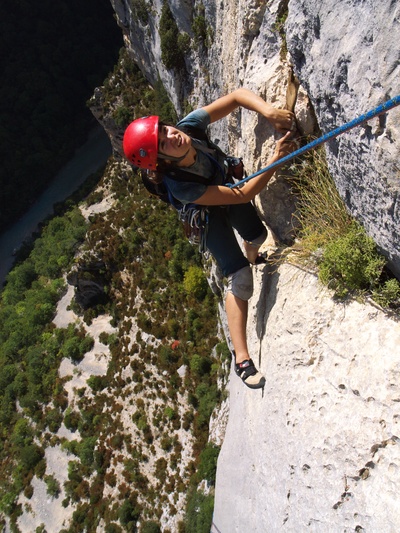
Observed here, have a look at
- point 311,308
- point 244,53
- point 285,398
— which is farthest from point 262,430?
point 244,53

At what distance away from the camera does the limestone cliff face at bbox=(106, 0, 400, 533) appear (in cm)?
348

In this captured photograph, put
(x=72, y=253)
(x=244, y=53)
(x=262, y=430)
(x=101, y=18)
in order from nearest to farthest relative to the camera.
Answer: (x=262, y=430) → (x=244, y=53) → (x=72, y=253) → (x=101, y=18)

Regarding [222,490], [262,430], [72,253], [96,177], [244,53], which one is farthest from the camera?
[96,177]

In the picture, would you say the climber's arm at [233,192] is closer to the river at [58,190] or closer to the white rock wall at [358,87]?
the white rock wall at [358,87]

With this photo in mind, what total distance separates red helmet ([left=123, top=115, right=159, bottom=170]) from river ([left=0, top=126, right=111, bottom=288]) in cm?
4612

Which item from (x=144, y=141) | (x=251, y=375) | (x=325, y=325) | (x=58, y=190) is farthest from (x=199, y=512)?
(x=58, y=190)

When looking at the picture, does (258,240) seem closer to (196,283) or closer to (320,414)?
(320,414)

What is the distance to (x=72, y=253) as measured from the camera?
39781mm

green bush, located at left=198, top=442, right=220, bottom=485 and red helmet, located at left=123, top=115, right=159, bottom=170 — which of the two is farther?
green bush, located at left=198, top=442, right=220, bottom=485

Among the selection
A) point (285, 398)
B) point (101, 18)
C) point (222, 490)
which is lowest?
point (222, 490)

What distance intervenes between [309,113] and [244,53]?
2.34m

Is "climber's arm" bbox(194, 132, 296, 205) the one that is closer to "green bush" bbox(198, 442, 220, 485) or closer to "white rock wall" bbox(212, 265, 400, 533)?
"white rock wall" bbox(212, 265, 400, 533)

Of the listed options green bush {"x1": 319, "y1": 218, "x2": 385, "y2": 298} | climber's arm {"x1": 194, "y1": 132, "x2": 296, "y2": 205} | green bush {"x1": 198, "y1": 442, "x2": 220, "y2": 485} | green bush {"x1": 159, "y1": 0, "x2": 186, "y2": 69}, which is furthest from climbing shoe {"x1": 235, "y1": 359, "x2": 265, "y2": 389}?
green bush {"x1": 198, "y1": 442, "x2": 220, "y2": 485}

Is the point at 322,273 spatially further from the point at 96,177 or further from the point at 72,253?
the point at 96,177
